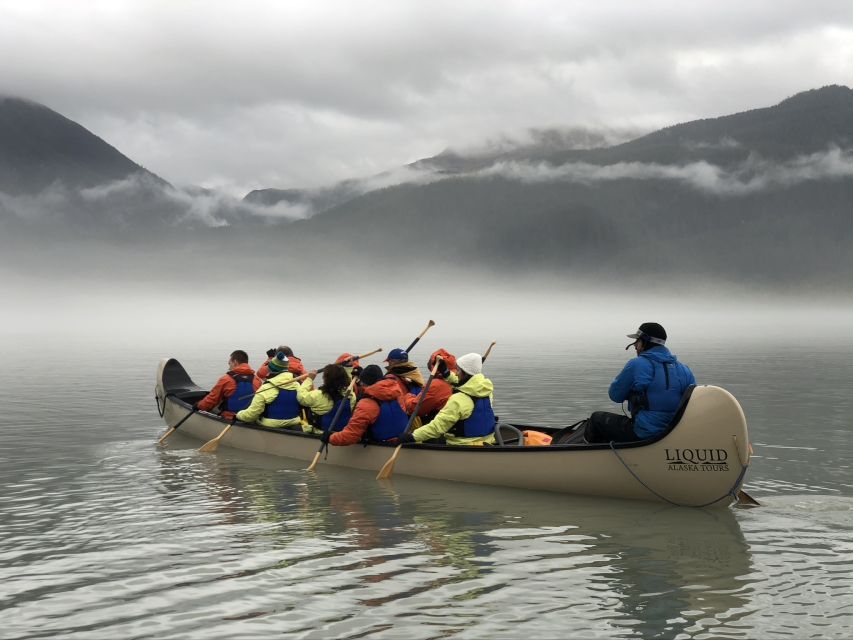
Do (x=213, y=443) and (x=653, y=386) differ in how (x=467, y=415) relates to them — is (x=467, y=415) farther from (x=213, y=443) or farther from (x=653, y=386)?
(x=213, y=443)

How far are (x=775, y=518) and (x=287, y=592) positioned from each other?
22.7 ft

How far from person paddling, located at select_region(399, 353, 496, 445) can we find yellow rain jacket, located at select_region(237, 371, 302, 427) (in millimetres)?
4023

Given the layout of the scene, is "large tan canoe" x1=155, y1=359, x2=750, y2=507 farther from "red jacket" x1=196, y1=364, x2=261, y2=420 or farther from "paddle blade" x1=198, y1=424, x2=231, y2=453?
"red jacket" x1=196, y1=364, x2=261, y2=420

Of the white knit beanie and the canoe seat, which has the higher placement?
the white knit beanie

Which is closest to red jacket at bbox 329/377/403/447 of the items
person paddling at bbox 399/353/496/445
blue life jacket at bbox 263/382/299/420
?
person paddling at bbox 399/353/496/445

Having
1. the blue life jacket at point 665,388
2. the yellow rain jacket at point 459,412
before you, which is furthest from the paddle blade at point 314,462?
the blue life jacket at point 665,388

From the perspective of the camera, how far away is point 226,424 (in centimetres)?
1925

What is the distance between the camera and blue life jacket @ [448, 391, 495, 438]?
1477 centimetres

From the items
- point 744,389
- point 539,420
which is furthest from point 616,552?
point 744,389

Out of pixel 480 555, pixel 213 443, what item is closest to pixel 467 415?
pixel 480 555

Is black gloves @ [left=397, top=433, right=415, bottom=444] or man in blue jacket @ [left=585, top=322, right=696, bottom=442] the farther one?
black gloves @ [left=397, top=433, right=415, bottom=444]

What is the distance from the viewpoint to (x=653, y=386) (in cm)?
1287

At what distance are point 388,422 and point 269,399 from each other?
347 cm

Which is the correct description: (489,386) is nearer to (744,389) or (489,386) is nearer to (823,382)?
(744,389)
